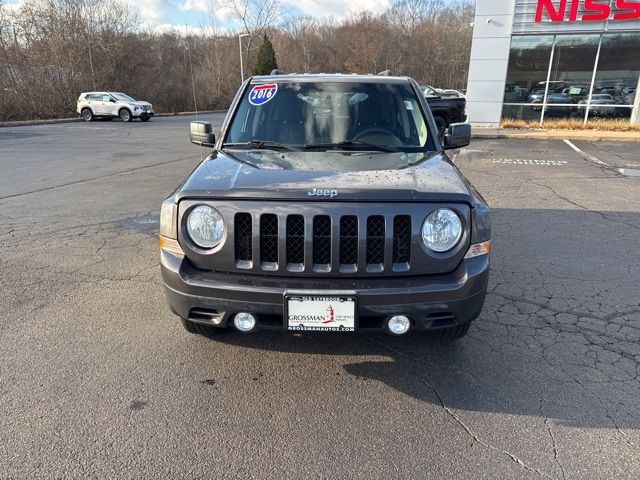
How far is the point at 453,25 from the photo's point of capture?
64.5 meters

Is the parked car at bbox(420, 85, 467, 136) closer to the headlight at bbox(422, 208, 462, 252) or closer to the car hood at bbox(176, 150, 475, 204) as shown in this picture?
the car hood at bbox(176, 150, 475, 204)

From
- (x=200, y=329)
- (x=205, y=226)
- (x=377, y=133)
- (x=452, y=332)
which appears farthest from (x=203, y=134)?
(x=452, y=332)

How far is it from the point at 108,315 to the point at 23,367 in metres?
0.77

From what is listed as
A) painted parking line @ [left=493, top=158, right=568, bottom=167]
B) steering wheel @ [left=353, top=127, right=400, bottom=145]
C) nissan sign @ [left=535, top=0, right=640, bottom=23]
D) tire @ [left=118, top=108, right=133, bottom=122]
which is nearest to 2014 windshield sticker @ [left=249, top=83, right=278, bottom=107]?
steering wheel @ [left=353, top=127, right=400, bottom=145]

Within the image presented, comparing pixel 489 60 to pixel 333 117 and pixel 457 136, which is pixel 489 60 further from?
pixel 333 117

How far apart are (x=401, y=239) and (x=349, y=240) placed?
301 millimetres

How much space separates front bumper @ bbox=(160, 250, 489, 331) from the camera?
247 cm

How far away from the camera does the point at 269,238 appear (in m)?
2.58

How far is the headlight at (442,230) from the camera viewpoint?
2564mm

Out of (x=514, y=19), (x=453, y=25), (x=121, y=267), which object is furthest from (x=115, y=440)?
(x=453, y=25)

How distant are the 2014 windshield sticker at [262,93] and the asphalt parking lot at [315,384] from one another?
1947 millimetres

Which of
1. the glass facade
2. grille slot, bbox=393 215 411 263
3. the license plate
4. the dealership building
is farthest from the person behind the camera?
the glass facade

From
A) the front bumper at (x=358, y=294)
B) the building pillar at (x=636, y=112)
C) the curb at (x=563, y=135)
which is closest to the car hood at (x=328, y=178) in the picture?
the front bumper at (x=358, y=294)

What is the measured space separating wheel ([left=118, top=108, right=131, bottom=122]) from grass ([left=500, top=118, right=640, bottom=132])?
842 inches
